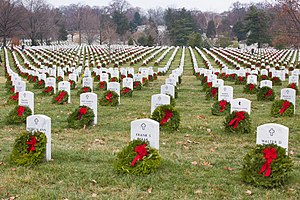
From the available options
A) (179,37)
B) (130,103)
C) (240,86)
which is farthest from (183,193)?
(179,37)

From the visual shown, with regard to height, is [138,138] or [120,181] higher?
[138,138]

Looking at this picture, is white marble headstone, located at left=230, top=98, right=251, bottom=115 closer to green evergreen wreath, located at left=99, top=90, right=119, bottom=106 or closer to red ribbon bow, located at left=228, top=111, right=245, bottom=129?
red ribbon bow, located at left=228, top=111, right=245, bottom=129

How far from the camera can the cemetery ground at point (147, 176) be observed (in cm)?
646

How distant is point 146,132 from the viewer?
782cm

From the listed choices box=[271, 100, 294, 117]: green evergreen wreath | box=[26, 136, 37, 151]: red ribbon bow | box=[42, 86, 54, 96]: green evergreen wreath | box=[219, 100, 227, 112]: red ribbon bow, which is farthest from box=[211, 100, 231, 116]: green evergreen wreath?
box=[42, 86, 54, 96]: green evergreen wreath

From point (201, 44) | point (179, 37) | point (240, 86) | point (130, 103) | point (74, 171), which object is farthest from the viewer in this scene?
point (179, 37)

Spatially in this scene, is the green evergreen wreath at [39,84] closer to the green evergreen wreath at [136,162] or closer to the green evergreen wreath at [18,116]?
the green evergreen wreath at [18,116]

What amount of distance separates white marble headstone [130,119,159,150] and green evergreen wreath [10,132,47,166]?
1.62 metres

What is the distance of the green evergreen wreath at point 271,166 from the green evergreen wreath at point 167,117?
4.05 metres

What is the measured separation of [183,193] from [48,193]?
1946 mm

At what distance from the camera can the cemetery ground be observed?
6.46 meters

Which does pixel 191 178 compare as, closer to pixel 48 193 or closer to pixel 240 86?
pixel 48 193

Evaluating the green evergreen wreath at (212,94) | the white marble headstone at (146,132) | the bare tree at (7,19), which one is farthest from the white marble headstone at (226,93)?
the bare tree at (7,19)

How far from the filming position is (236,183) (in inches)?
268
